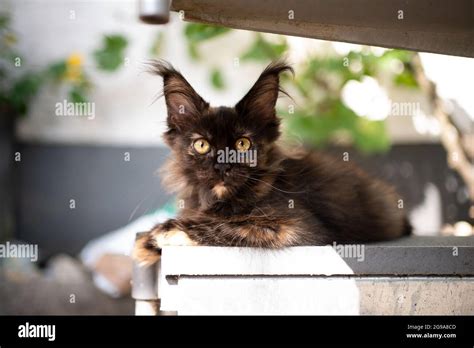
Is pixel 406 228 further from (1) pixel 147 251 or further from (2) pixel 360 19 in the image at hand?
(1) pixel 147 251

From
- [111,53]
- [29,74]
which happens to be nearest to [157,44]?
[111,53]

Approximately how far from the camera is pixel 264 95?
2.87m

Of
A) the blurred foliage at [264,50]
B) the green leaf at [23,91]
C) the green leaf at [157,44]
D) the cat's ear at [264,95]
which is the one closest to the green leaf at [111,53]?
the green leaf at [157,44]

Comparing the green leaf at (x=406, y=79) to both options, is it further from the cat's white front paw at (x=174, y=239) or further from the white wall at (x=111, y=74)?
the cat's white front paw at (x=174, y=239)

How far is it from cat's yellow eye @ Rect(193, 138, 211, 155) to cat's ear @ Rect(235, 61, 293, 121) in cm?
21

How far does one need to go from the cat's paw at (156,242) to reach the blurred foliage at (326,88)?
96.9 inches

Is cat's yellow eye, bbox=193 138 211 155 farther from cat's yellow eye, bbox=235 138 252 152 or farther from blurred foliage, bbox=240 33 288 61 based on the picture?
blurred foliage, bbox=240 33 288 61

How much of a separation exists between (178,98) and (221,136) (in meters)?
0.28

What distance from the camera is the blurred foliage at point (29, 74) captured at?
5.68 m

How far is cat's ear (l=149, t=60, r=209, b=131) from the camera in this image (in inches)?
112

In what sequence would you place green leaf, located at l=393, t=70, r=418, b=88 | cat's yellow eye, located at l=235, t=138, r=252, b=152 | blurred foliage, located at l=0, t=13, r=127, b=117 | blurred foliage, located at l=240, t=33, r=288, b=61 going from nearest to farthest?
cat's yellow eye, located at l=235, t=138, r=252, b=152 < blurred foliage, located at l=240, t=33, r=288, b=61 < green leaf, located at l=393, t=70, r=418, b=88 < blurred foliage, located at l=0, t=13, r=127, b=117

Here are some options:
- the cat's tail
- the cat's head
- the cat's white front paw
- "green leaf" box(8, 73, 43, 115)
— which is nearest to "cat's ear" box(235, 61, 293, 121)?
the cat's head

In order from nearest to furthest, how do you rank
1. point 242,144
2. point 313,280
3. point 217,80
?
point 313,280 < point 242,144 < point 217,80
